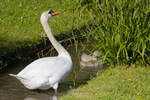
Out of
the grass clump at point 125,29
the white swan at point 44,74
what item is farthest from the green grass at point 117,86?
the white swan at point 44,74

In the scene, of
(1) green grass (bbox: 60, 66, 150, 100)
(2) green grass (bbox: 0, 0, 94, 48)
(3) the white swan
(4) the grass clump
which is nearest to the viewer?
(1) green grass (bbox: 60, 66, 150, 100)

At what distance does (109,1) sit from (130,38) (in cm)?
92

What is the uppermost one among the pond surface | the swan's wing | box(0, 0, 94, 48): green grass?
the swan's wing

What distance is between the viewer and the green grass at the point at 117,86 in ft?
19.8

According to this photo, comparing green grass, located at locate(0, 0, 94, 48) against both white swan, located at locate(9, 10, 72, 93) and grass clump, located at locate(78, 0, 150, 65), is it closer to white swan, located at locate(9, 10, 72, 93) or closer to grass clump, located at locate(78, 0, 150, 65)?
grass clump, located at locate(78, 0, 150, 65)

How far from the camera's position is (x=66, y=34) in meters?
9.83

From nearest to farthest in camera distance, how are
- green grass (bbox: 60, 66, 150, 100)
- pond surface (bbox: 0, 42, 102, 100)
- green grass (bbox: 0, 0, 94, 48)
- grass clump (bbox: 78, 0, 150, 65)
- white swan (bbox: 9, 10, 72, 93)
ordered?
1. green grass (bbox: 60, 66, 150, 100)
2. white swan (bbox: 9, 10, 72, 93)
3. pond surface (bbox: 0, 42, 102, 100)
4. grass clump (bbox: 78, 0, 150, 65)
5. green grass (bbox: 0, 0, 94, 48)

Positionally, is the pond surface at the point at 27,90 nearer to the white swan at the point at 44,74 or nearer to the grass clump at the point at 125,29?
the white swan at the point at 44,74

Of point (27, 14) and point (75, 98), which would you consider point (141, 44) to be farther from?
point (27, 14)

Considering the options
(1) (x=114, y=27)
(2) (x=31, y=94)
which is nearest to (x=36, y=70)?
(2) (x=31, y=94)

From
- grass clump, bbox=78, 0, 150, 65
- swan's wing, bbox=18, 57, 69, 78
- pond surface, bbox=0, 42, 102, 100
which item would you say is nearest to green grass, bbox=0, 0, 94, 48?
pond surface, bbox=0, 42, 102, 100

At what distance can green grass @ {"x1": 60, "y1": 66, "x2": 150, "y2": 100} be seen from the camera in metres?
6.04

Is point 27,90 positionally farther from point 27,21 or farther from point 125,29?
point 27,21

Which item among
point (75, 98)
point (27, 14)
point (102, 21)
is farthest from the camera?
point (27, 14)
